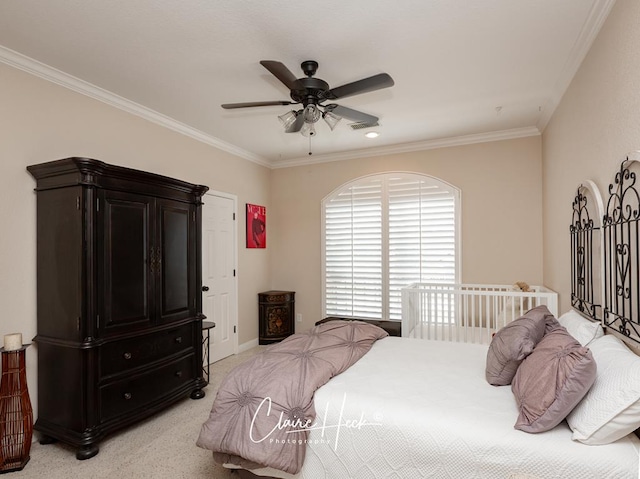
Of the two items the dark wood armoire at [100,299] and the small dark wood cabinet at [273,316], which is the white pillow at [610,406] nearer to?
the dark wood armoire at [100,299]

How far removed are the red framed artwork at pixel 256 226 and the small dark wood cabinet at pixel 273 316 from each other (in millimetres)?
736

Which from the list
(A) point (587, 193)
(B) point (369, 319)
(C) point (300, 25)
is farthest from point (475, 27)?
(B) point (369, 319)

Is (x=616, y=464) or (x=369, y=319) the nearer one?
(x=616, y=464)

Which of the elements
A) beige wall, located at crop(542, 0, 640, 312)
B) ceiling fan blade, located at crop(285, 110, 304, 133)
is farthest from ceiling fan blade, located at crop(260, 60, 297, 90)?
beige wall, located at crop(542, 0, 640, 312)

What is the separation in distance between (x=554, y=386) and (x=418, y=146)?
3.55 meters

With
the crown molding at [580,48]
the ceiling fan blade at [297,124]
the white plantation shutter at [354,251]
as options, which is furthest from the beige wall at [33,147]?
the crown molding at [580,48]

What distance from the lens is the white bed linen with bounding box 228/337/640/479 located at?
1330mm

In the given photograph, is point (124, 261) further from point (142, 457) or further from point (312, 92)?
point (312, 92)

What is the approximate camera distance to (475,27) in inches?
84.5

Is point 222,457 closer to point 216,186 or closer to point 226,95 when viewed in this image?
point 226,95

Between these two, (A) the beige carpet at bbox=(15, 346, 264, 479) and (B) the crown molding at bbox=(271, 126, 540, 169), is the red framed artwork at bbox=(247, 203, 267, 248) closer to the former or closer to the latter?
(B) the crown molding at bbox=(271, 126, 540, 169)

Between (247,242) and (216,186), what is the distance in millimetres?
924

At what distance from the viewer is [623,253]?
1705mm

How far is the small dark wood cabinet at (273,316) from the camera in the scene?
4.92 m
